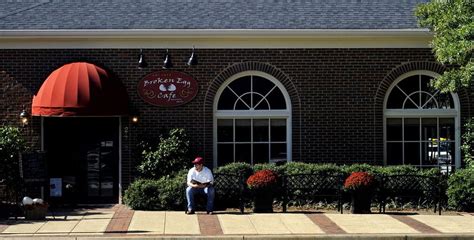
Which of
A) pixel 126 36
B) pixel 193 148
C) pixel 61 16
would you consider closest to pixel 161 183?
pixel 193 148

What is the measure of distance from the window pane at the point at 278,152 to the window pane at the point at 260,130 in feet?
1.00

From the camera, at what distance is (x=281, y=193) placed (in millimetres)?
17344

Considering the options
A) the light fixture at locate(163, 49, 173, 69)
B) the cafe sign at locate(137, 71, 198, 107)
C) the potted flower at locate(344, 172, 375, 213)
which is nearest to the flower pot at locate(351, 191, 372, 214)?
the potted flower at locate(344, 172, 375, 213)

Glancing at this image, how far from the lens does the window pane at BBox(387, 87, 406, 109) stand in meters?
19.9

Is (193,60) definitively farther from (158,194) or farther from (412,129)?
(412,129)

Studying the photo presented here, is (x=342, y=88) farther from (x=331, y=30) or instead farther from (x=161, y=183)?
(x=161, y=183)

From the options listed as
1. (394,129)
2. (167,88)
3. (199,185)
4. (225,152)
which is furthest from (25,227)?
(394,129)

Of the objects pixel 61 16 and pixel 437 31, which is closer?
pixel 437 31

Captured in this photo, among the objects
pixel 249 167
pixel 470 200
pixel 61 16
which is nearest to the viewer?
pixel 470 200

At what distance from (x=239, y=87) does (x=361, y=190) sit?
4.47 m

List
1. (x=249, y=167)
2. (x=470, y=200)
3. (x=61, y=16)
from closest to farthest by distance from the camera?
(x=470, y=200), (x=249, y=167), (x=61, y=16)

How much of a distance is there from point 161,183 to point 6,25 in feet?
18.3

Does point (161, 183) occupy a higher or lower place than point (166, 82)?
lower

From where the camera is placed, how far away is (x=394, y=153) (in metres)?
20.0
